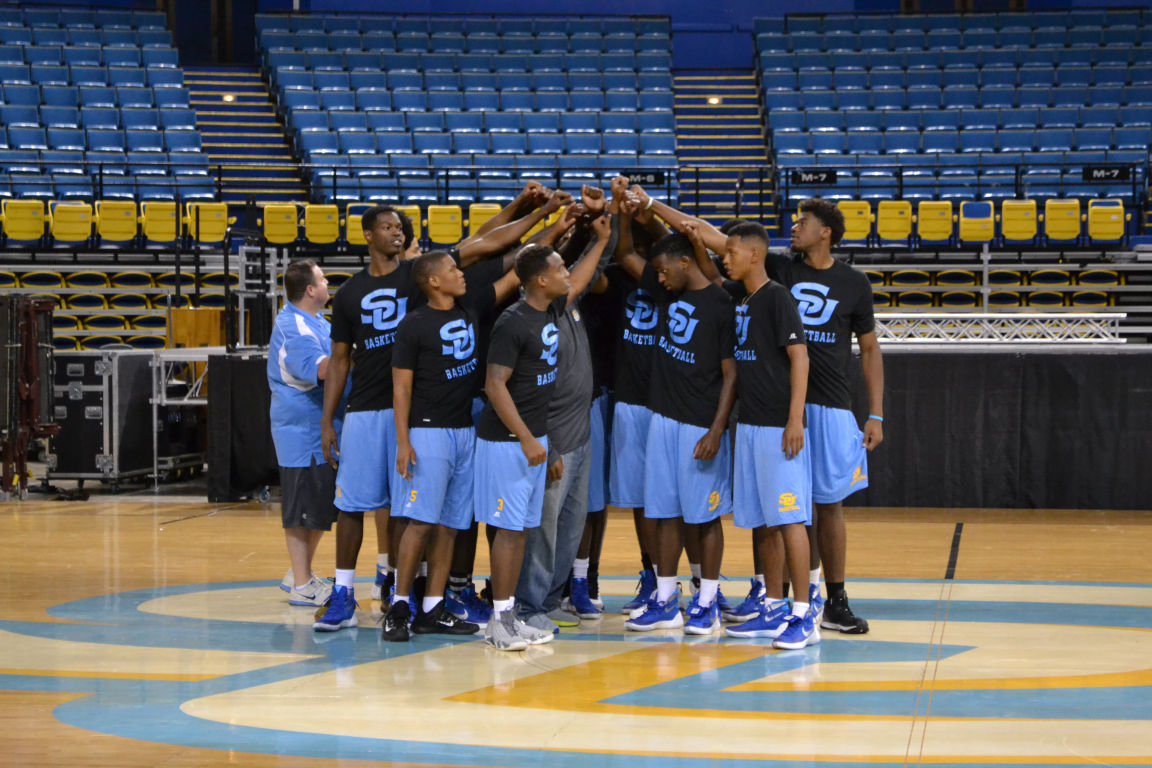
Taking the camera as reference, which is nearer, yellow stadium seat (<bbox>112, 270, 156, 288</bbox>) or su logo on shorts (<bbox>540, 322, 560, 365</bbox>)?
su logo on shorts (<bbox>540, 322, 560, 365</bbox>)

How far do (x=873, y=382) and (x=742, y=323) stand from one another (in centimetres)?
66

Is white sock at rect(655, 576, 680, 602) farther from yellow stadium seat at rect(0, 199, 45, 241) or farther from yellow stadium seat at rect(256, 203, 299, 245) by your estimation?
yellow stadium seat at rect(0, 199, 45, 241)

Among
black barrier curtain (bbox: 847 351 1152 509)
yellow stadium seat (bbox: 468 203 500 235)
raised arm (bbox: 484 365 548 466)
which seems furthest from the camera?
yellow stadium seat (bbox: 468 203 500 235)

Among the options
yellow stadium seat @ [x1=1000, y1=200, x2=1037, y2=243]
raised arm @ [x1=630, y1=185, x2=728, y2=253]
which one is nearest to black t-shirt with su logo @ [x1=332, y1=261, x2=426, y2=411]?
raised arm @ [x1=630, y1=185, x2=728, y2=253]

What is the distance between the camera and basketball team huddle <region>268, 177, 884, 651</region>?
531cm

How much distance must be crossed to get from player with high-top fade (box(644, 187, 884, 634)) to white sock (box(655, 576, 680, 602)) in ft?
1.95

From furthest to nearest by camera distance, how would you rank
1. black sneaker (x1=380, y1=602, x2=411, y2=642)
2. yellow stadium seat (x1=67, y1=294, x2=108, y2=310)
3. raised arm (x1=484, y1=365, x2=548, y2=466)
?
yellow stadium seat (x1=67, y1=294, x2=108, y2=310) → black sneaker (x1=380, y1=602, x2=411, y2=642) → raised arm (x1=484, y1=365, x2=548, y2=466)

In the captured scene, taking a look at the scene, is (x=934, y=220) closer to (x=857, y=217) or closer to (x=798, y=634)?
(x=857, y=217)

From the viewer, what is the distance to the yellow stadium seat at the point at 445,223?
15234 millimetres

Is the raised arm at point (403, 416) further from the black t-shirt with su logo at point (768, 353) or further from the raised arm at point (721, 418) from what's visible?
the black t-shirt with su logo at point (768, 353)

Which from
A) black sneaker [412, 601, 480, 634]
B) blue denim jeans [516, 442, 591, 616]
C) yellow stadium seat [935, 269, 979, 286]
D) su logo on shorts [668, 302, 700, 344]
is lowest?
black sneaker [412, 601, 480, 634]

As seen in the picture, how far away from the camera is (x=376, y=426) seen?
564 centimetres

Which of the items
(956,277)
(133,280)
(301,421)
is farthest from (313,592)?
(956,277)

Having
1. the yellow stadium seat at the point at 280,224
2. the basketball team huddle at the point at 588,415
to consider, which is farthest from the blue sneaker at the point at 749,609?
the yellow stadium seat at the point at 280,224
